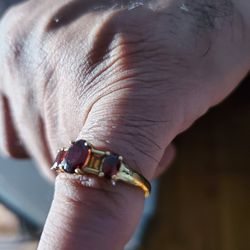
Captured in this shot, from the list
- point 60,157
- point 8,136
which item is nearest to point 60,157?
point 60,157

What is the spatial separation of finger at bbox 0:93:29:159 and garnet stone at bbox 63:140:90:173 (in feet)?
0.53

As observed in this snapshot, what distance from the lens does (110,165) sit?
317mm

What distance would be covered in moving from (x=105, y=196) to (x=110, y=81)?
9cm

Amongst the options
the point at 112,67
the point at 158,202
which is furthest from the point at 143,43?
the point at 158,202

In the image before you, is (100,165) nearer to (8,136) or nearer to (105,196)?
(105,196)

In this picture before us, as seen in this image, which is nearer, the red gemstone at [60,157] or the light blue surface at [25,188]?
the red gemstone at [60,157]

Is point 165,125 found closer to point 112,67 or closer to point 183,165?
point 112,67

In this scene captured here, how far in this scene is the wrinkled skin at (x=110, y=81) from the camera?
1.05 ft

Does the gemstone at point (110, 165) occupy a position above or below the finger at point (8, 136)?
above

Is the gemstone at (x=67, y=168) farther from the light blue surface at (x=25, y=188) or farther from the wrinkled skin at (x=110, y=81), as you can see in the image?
the light blue surface at (x=25, y=188)

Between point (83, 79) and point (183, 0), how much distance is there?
95 millimetres

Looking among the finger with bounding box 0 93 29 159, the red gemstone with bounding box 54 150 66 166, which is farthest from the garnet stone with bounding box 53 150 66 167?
the finger with bounding box 0 93 29 159

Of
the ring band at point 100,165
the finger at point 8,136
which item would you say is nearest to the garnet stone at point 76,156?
the ring band at point 100,165

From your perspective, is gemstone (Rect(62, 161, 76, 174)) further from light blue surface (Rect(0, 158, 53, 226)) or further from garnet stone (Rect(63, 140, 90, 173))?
light blue surface (Rect(0, 158, 53, 226))
